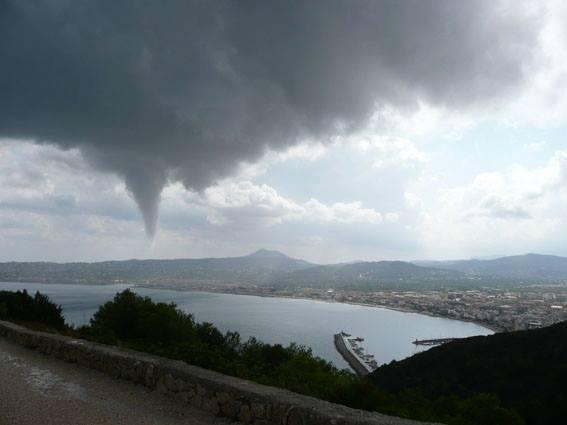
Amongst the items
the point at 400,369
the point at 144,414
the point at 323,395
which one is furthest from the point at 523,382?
the point at 144,414

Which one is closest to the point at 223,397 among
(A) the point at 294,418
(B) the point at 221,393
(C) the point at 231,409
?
(B) the point at 221,393

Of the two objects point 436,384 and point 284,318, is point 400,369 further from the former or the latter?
point 284,318

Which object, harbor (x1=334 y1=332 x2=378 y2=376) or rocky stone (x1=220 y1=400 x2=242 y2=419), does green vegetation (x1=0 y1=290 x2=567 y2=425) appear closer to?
rocky stone (x1=220 y1=400 x2=242 y2=419)

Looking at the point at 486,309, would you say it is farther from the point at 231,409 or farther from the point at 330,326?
the point at 231,409

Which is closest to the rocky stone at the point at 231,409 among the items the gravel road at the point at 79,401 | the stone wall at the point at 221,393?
the stone wall at the point at 221,393

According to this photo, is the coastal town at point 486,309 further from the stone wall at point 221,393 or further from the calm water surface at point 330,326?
the stone wall at point 221,393

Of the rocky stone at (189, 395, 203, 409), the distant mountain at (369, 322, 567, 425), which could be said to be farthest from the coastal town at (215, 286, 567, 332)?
the rocky stone at (189, 395, 203, 409)
